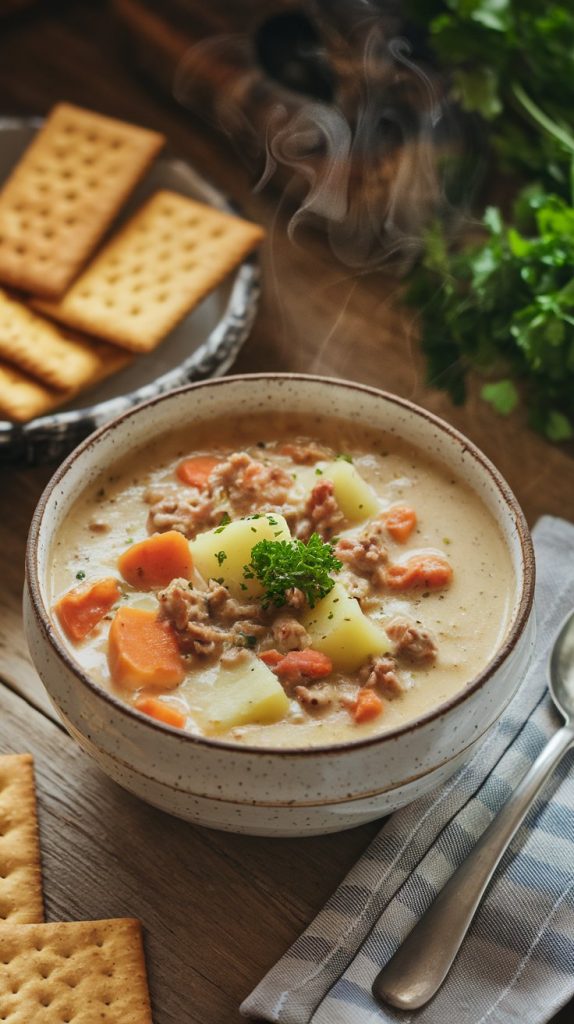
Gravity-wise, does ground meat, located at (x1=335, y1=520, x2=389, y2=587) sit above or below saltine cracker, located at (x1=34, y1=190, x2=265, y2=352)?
above

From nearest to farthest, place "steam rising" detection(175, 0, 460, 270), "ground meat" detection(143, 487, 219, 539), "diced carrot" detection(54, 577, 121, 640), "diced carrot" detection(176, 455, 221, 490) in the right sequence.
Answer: "diced carrot" detection(54, 577, 121, 640) < "ground meat" detection(143, 487, 219, 539) < "diced carrot" detection(176, 455, 221, 490) < "steam rising" detection(175, 0, 460, 270)

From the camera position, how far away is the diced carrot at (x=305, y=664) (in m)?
2.38

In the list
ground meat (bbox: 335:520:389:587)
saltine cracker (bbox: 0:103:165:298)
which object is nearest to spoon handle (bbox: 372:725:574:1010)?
ground meat (bbox: 335:520:389:587)

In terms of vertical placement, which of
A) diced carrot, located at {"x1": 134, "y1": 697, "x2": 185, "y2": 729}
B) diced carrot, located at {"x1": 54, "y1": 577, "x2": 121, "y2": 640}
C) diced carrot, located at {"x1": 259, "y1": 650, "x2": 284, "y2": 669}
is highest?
diced carrot, located at {"x1": 259, "y1": 650, "x2": 284, "y2": 669}

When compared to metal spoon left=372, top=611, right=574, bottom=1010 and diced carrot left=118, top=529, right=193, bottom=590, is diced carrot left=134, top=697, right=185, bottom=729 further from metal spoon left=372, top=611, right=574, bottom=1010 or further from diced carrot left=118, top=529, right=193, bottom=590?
metal spoon left=372, top=611, right=574, bottom=1010

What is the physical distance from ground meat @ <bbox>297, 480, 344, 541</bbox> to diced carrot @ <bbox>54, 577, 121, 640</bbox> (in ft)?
1.54

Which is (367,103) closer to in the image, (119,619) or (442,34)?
(442,34)

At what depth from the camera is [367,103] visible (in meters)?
4.31

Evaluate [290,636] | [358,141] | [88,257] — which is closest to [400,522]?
[290,636]

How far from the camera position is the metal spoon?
2.26 m

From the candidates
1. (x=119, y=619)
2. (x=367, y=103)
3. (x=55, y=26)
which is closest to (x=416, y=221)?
(x=367, y=103)

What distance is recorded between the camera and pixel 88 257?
3.95 m

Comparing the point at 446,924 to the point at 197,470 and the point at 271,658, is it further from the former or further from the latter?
the point at 197,470

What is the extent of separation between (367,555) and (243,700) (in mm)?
466
